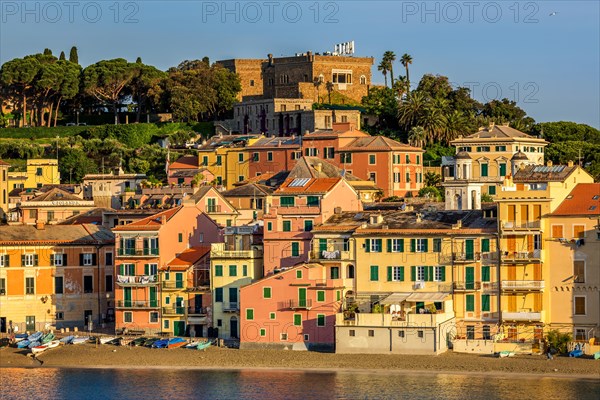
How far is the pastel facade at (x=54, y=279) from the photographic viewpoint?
11362 centimetres

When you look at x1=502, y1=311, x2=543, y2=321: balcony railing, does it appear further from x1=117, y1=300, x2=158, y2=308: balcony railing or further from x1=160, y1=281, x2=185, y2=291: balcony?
x1=117, y1=300, x2=158, y2=308: balcony railing

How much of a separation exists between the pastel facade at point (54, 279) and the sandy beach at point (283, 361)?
619 centimetres

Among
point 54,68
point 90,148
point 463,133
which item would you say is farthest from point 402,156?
point 54,68

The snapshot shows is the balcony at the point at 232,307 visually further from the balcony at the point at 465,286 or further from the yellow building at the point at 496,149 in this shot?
the yellow building at the point at 496,149

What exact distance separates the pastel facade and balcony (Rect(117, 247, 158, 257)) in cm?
628

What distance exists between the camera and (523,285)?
98250 millimetres

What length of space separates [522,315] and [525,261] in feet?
9.70

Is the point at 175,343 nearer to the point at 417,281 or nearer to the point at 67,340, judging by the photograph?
the point at 67,340

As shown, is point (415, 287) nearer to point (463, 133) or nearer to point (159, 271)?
point (159, 271)

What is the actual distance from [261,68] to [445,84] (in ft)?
87.1

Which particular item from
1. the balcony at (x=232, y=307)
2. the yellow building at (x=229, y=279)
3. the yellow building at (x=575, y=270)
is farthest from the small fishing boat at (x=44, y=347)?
the yellow building at (x=575, y=270)

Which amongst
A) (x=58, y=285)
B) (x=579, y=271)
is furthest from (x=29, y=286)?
(x=579, y=271)

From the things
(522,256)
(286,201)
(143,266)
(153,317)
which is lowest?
(153,317)

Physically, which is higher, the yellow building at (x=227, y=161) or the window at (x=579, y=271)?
the yellow building at (x=227, y=161)
